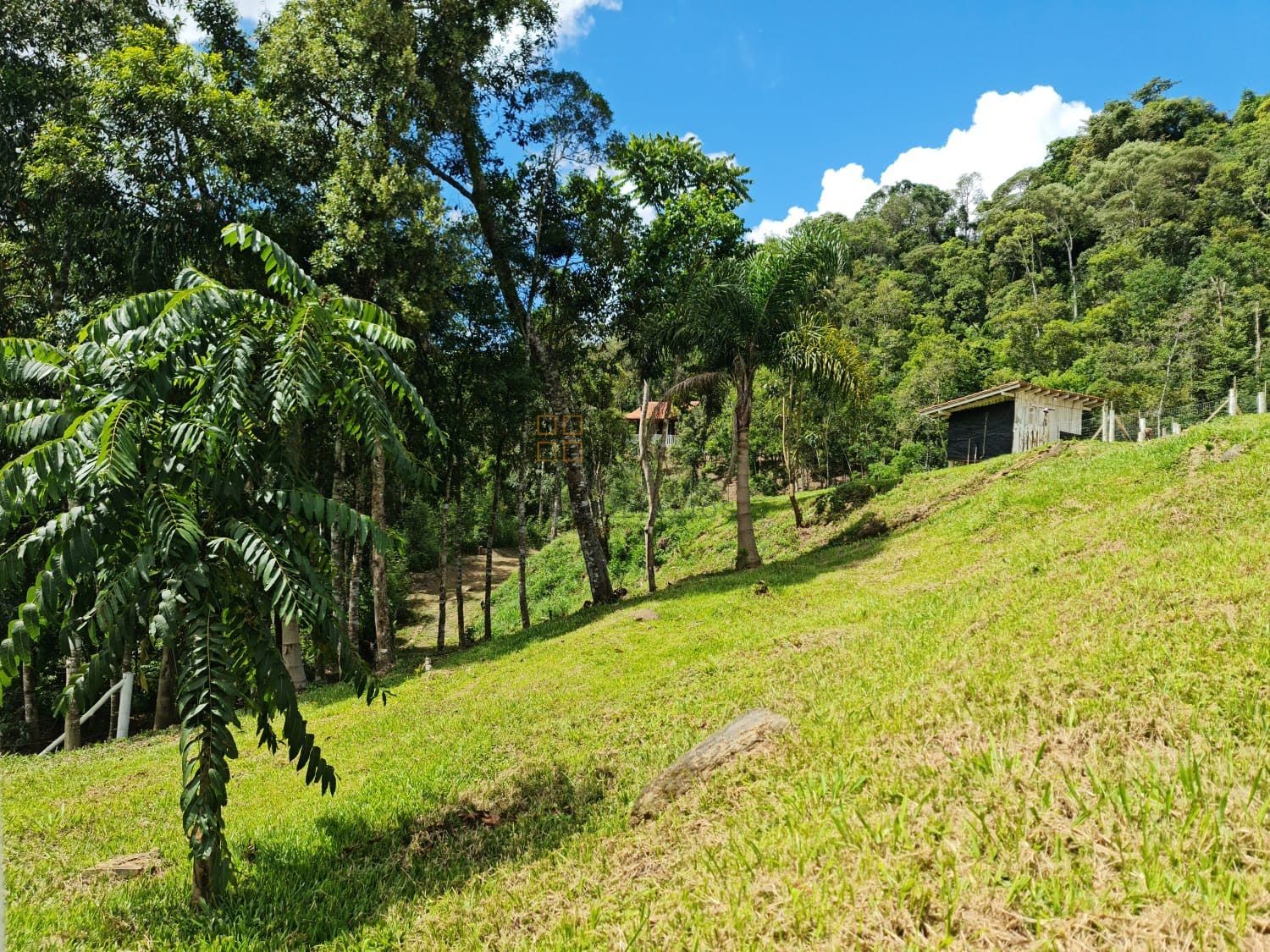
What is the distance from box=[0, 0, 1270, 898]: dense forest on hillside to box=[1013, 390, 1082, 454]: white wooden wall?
664cm

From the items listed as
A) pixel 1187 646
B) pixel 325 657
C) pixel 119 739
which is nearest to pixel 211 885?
pixel 325 657

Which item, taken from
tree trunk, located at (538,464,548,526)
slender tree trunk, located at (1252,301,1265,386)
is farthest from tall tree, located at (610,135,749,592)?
slender tree trunk, located at (1252,301,1265,386)

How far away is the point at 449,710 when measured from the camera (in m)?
10.5

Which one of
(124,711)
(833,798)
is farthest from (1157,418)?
(124,711)

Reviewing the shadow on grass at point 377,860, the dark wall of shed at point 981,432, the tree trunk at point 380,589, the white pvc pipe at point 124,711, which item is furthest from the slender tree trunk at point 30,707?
the dark wall of shed at point 981,432

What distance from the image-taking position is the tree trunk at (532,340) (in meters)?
18.8

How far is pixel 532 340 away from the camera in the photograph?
1914 centimetres

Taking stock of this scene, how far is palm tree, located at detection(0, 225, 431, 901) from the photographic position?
405cm

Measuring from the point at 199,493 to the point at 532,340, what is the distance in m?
15.0

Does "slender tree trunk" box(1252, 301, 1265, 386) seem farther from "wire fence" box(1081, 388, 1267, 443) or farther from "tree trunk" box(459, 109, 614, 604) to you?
"tree trunk" box(459, 109, 614, 604)

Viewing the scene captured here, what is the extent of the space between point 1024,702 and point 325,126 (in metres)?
18.7

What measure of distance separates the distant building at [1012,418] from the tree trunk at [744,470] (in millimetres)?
17288

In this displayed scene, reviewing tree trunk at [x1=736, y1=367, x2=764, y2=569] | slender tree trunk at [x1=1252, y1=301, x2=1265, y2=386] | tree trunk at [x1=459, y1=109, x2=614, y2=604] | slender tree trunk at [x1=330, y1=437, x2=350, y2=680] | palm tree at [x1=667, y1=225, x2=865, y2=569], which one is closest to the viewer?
slender tree trunk at [x1=330, y1=437, x2=350, y2=680]

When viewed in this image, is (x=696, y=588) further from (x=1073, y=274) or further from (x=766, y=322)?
(x=1073, y=274)
